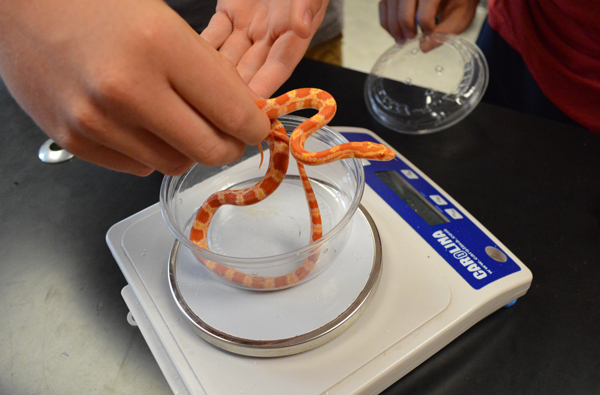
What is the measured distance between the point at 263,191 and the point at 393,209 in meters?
0.36

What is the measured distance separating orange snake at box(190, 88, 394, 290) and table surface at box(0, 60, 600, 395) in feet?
0.95

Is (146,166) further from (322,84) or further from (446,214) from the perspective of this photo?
(322,84)

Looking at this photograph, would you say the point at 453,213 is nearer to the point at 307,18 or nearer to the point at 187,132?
the point at 307,18

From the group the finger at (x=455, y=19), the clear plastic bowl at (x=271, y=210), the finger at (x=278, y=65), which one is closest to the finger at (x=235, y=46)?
the finger at (x=278, y=65)

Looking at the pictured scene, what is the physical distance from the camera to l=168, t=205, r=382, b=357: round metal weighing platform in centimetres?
81

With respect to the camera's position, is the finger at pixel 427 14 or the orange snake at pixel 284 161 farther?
the finger at pixel 427 14

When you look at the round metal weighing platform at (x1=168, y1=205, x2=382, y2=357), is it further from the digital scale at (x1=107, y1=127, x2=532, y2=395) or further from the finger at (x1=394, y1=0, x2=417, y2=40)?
the finger at (x1=394, y1=0, x2=417, y2=40)

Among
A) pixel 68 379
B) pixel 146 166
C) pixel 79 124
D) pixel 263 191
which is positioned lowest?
pixel 68 379

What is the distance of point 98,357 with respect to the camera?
940 mm

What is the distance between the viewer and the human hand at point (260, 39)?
1103 millimetres

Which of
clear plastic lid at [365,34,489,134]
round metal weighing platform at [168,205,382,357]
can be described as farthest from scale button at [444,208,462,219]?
clear plastic lid at [365,34,489,134]

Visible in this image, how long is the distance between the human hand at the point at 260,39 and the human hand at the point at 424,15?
0.42 m

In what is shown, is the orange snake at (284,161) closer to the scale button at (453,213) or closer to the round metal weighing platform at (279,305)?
the round metal weighing platform at (279,305)

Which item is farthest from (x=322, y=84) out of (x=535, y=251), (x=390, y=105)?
(x=535, y=251)
